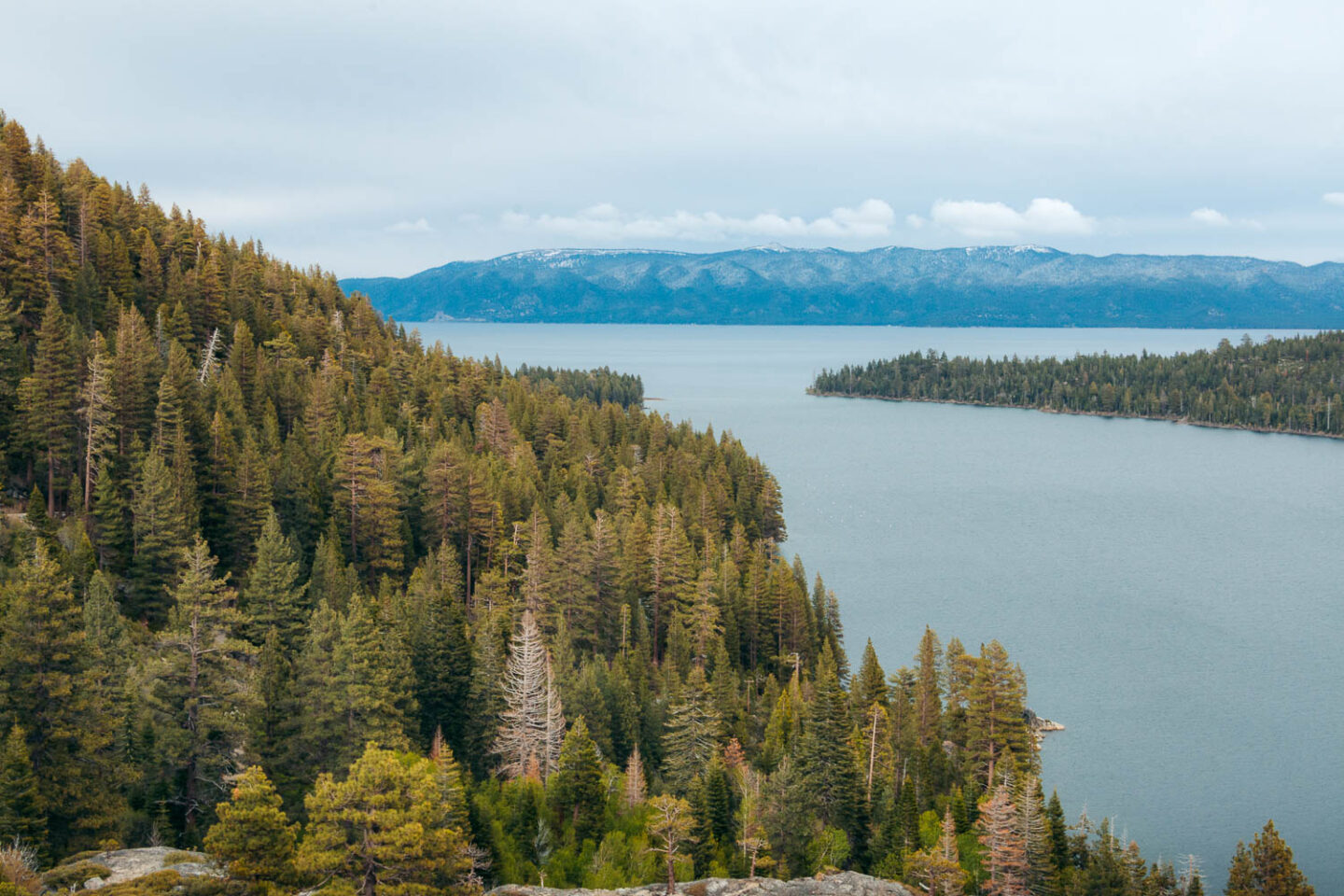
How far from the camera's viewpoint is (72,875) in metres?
26.3

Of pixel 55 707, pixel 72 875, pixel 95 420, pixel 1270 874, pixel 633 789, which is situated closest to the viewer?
pixel 72 875

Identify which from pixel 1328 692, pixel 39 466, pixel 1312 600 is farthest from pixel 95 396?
pixel 1312 600

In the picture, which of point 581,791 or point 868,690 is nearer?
point 581,791

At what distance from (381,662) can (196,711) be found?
8.17 meters

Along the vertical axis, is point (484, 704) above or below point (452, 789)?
below

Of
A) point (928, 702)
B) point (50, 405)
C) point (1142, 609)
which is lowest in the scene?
point (1142, 609)

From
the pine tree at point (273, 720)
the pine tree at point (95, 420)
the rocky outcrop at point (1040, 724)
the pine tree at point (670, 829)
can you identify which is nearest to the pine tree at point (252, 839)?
the pine tree at point (273, 720)

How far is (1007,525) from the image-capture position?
137m

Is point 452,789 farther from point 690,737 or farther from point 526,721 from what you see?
point 690,737

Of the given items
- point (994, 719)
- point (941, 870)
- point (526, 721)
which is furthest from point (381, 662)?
point (994, 719)

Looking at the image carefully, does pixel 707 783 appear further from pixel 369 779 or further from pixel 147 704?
pixel 147 704

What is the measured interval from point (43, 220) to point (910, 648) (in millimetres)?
81933

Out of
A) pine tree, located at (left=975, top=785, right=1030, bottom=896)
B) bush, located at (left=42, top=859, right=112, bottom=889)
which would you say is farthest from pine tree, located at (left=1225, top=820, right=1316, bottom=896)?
bush, located at (left=42, top=859, right=112, bottom=889)

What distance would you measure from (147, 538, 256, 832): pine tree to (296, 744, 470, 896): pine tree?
11.3 metres
